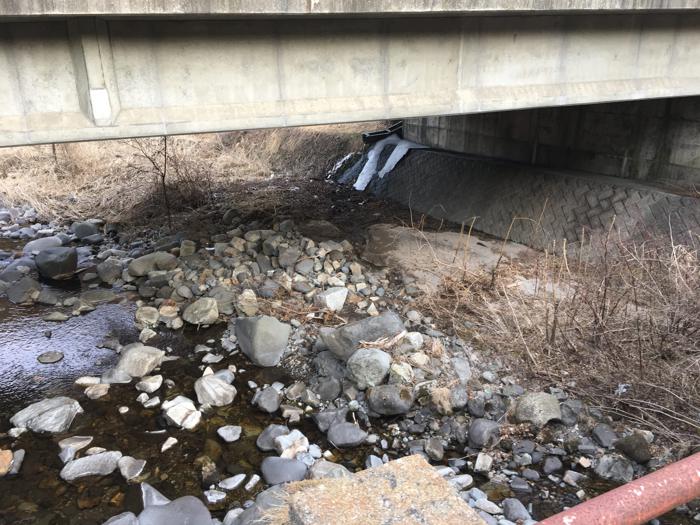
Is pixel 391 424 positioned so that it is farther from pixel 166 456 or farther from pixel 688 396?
pixel 688 396

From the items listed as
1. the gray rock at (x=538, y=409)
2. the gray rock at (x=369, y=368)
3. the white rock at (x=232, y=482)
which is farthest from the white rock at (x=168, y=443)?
the gray rock at (x=538, y=409)

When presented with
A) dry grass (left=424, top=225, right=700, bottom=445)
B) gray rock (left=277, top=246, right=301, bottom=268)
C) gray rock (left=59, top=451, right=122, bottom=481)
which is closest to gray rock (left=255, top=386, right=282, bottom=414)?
gray rock (left=59, top=451, right=122, bottom=481)

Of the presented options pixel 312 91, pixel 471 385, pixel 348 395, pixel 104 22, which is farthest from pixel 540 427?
pixel 104 22

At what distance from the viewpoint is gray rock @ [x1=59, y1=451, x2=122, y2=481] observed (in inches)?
195

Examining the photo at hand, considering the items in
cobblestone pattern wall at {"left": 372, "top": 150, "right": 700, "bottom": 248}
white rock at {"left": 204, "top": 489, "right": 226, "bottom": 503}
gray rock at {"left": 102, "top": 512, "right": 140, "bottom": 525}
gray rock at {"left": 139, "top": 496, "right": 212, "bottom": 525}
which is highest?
cobblestone pattern wall at {"left": 372, "top": 150, "right": 700, "bottom": 248}

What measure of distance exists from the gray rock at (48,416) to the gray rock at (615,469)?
5.42m

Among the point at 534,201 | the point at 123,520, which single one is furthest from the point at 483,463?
the point at 534,201

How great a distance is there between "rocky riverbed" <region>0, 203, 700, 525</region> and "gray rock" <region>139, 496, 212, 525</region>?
1 cm

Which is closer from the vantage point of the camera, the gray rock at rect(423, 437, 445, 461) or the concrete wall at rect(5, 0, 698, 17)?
the concrete wall at rect(5, 0, 698, 17)

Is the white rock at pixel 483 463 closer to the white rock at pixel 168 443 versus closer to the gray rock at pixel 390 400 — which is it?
the gray rock at pixel 390 400

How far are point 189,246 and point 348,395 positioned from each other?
5354mm

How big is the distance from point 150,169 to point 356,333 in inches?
414

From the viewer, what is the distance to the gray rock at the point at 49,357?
→ 6906 mm

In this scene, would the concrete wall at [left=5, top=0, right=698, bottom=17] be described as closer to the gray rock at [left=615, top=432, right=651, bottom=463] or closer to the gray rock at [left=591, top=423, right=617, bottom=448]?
the gray rock at [left=591, top=423, right=617, bottom=448]
